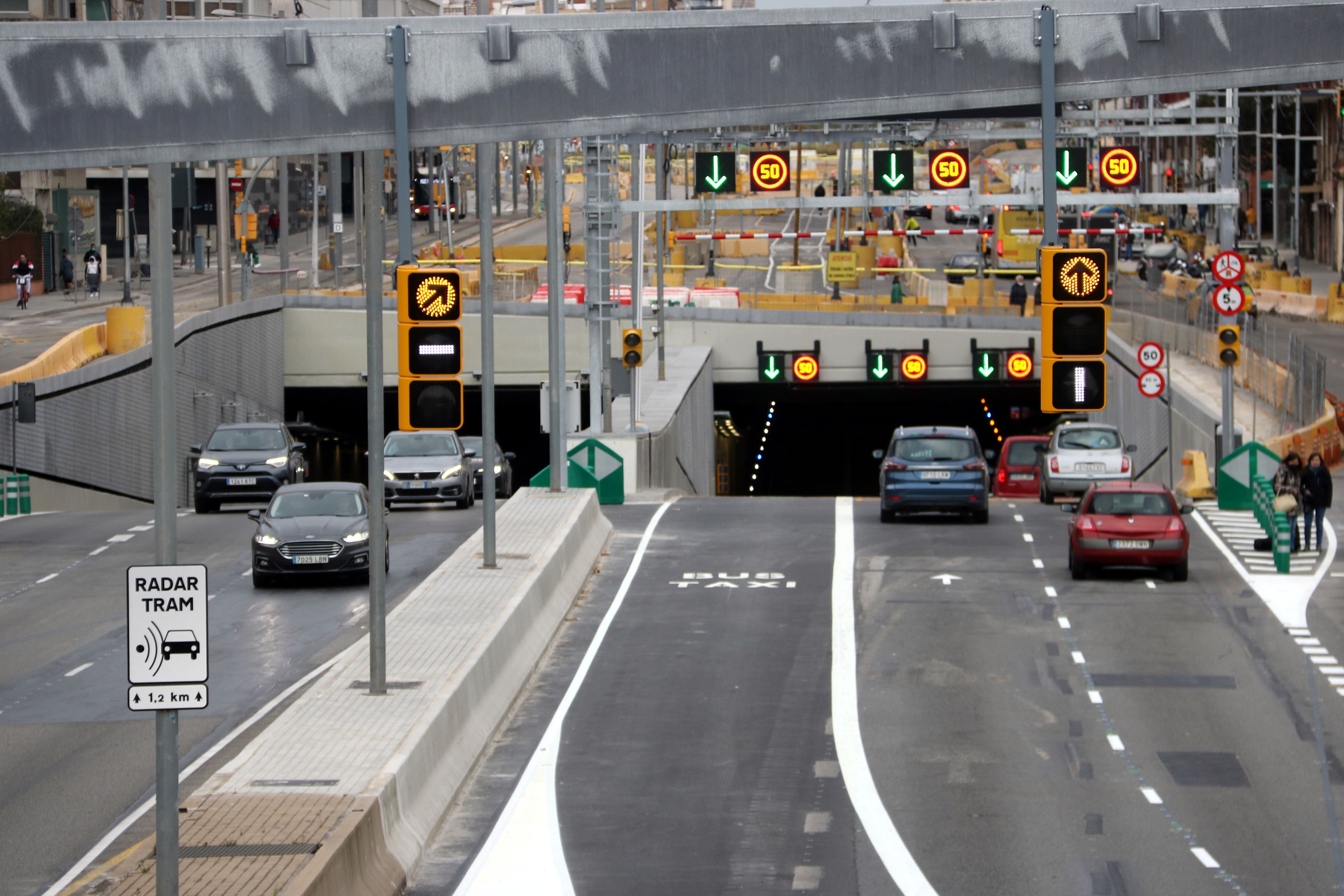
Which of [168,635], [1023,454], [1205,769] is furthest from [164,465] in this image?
[1023,454]

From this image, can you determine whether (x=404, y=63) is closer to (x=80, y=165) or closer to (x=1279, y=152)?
(x=80, y=165)

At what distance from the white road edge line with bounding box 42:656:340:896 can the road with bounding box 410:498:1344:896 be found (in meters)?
2.32

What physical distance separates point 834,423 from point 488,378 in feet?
178

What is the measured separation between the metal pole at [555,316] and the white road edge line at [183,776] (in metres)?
9.46

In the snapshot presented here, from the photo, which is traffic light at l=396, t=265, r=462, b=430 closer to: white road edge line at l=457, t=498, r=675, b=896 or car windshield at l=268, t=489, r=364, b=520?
white road edge line at l=457, t=498, r=675, b=896

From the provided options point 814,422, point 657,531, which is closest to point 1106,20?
point 657,531

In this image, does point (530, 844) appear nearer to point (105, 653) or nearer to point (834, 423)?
point (105, 653)

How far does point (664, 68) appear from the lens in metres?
13.9

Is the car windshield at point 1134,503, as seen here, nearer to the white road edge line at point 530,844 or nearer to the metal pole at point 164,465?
the white road edge line at point 530,844

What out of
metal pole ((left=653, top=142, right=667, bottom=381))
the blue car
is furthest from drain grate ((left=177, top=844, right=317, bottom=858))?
metal pole ((left=653, top=142, right=667, bottom=381))

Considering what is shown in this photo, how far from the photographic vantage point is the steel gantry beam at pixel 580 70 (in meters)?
13.4

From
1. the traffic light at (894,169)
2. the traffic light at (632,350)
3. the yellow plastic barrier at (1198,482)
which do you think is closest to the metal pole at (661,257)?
the traffic light at (632,350)

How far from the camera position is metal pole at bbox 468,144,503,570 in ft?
70.4

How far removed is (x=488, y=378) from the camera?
22844 millimetres
